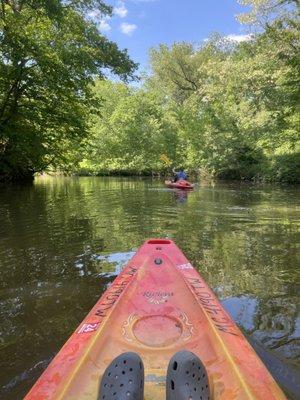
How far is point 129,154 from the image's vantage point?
42.5m

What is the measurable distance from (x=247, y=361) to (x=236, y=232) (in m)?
6.47

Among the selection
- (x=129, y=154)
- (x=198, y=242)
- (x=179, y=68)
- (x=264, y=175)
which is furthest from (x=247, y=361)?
(x=179, y=68)

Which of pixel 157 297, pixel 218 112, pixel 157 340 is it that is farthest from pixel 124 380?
pixel 218 112

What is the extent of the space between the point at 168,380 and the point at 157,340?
2.53 feet

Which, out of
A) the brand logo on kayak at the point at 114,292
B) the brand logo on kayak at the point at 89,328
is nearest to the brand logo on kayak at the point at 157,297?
the brand logo on kayak at the point at 114,292

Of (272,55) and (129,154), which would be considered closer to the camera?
(272,55)

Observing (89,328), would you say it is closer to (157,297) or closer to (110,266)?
(157,297)

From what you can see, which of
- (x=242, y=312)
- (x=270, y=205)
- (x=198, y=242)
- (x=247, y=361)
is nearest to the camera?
(x=247, y=361)

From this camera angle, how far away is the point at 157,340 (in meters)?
3.02

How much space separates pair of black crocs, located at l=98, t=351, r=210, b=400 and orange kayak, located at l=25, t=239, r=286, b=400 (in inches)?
4.9

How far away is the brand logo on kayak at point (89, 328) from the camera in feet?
9.83

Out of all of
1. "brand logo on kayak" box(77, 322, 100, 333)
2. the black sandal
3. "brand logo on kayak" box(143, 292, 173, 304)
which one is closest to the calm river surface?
"brand logo on kayak" box(77, 322, 100, 333)

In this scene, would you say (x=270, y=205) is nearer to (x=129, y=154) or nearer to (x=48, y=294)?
(x=48, y=294)

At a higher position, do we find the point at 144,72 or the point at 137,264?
the point at 144,72
